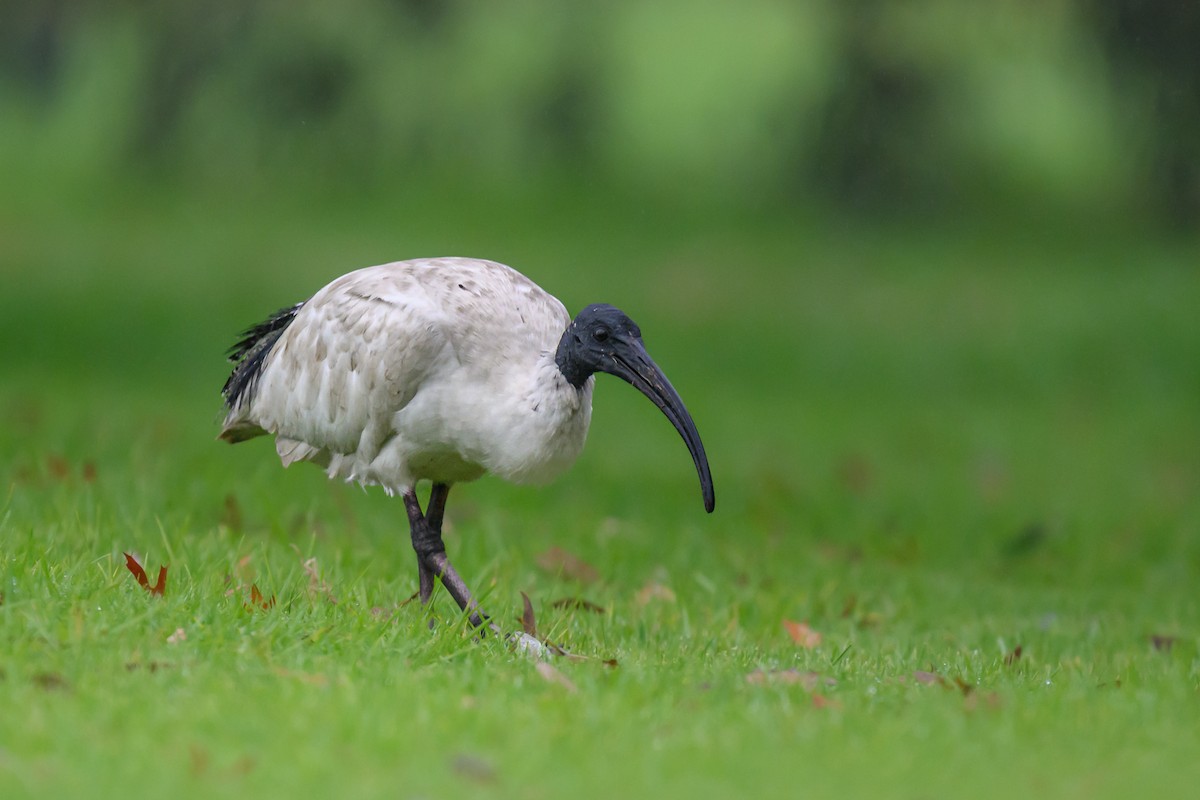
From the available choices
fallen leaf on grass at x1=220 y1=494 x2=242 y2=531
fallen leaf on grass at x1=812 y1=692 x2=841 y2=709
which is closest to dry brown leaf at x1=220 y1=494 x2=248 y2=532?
fallen leaf on grass at x1=220 y1=494 x2=242 y2=531

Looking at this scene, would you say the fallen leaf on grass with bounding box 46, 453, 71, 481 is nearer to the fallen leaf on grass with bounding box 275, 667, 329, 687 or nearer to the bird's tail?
the bird's tail

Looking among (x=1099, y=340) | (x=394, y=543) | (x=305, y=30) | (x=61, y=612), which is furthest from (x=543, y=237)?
(x=61, y=612)

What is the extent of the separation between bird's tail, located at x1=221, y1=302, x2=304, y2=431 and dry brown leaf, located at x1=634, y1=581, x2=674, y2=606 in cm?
180

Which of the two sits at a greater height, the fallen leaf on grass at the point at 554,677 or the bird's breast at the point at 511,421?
the bird's breast at the point at 511,421

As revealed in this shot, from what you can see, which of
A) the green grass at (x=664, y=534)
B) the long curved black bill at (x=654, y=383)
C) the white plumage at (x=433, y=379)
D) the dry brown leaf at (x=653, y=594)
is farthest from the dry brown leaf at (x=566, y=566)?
the long curved black bill at (x=654, y=383)

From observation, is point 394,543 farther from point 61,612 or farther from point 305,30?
point 305,30

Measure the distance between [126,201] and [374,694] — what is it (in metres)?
14.3

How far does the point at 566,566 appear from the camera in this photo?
7.84 meters

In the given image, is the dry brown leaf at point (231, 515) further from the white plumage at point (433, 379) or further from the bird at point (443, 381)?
the white plumage at point (433, 379)

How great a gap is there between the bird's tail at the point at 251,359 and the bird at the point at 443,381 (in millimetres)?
197

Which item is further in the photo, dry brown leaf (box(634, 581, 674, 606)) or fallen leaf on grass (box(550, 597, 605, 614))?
dry brown leaf (box(634, 581, 674, 606))

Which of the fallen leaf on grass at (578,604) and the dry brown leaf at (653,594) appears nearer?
the fallen leaf on grass at (578,604)

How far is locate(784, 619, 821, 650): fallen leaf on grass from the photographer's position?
662 cm

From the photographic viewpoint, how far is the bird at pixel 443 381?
5.71 meters
